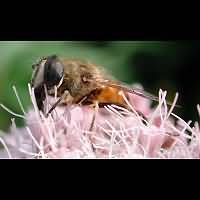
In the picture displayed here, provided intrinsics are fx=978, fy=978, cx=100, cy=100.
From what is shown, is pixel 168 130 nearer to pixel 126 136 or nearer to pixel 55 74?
pixel 126 136

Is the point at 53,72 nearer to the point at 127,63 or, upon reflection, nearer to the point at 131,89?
the point at 131,89

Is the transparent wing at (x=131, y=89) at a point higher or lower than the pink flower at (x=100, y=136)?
higher

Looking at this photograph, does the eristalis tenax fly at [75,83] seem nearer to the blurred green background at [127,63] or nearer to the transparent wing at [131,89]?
the transparent wing at [131,89]

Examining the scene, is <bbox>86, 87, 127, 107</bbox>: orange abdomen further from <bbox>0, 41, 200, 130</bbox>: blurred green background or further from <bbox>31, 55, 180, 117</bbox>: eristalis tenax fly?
<bbox>0, 41, 200, 130</bbox>: blurred green background

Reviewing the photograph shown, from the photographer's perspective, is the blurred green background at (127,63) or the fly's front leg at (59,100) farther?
the blurred green background at (127,63)

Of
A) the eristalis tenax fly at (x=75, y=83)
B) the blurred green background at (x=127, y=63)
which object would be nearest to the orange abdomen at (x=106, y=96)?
the eristalis tenax fly at (x=75, y=83)
